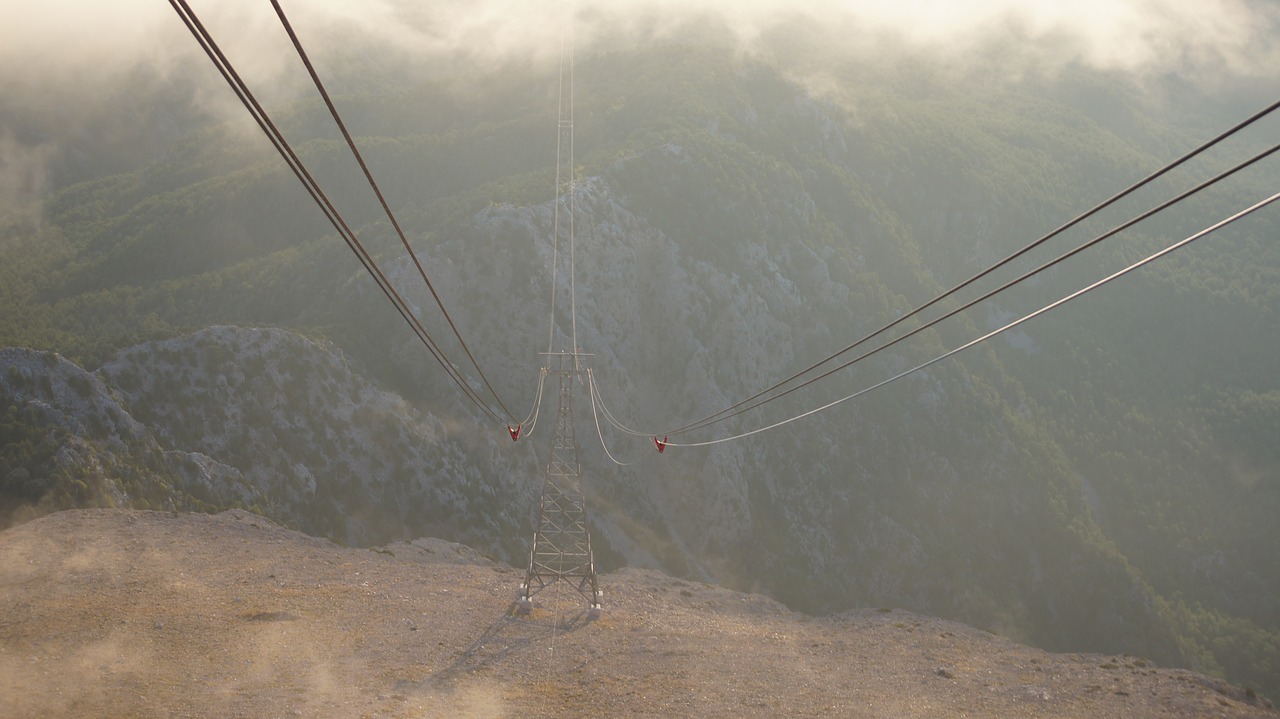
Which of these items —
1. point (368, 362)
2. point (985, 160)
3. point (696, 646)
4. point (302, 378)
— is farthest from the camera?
point (985, 160)

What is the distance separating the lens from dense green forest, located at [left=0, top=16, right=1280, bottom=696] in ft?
315

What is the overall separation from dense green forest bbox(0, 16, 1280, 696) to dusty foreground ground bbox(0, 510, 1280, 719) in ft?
35.4

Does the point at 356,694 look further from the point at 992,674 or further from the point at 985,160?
the point at 985,160

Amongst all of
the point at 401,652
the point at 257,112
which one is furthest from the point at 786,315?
the point at 257,112

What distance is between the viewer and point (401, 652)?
42031 millimetres

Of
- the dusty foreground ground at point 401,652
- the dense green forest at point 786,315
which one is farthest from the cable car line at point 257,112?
the dense green forest at point 786,315

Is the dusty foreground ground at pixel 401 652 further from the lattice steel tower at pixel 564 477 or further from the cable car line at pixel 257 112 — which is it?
the cable car line at pixel 257 112

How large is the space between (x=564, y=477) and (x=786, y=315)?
56.5 meters

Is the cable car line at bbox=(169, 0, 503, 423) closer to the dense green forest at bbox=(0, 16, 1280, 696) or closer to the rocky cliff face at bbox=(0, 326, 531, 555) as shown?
the dense green forest at bbox=(0, 16, 1280, 696)

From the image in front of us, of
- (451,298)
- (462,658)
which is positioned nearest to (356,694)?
(462,658)

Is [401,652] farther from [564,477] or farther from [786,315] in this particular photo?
[786,315]

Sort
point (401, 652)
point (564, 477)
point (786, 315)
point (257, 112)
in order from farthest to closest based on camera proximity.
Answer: point (786, 315) → point (564, 477) → point (401, 652) → point (257, 112)

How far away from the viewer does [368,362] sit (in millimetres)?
87500

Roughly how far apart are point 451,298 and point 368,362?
13055mm
